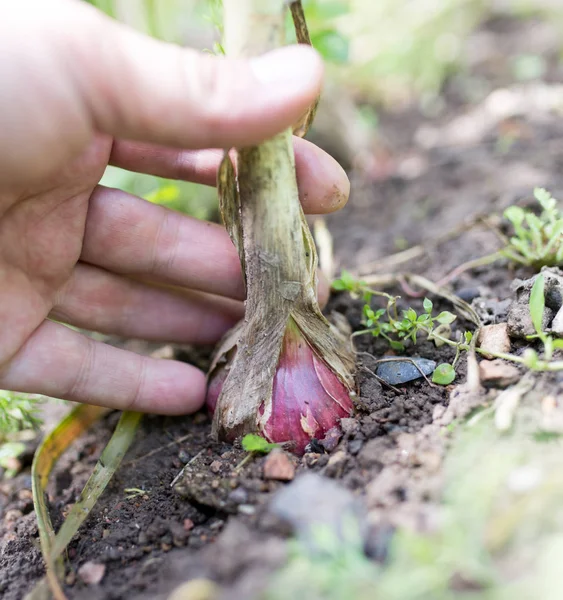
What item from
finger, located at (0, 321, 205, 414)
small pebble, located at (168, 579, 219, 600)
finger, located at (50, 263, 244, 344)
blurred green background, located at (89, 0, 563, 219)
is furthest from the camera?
blurred green background, located at (89, 0, 563, 219)

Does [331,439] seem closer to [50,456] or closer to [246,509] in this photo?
[246,509]

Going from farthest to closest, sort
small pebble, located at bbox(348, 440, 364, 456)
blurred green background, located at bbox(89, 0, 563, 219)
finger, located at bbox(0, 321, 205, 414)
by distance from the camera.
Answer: blurred green background, located at bbox(89, 0, 563, 219) < finger, located at bbox(0, 321, 205, 414) < small pebble, located at bbox(348, 440, 364, 456)

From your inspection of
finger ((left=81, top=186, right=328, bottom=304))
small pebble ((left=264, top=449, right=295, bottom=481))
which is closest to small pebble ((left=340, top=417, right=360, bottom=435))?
small pebble ((left=264, top=449, right=295, bottom=481))

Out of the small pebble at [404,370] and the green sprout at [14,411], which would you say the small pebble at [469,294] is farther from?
the green sprout at [14,411]

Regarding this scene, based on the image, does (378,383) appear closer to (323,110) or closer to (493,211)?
(493,211)

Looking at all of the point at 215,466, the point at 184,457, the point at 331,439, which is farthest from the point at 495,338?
the point at 184,457

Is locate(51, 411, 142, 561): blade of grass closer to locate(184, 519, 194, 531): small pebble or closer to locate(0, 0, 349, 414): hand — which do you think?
locate(0, 0, 349, 414): hand
